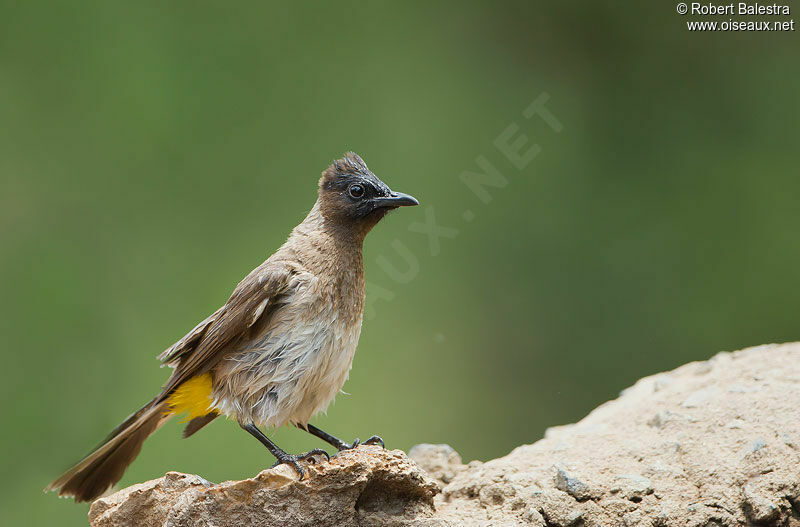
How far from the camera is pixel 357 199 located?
4180 mm

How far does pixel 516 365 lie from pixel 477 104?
216 cm

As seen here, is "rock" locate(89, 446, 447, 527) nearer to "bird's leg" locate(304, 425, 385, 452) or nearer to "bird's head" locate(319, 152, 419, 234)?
"bird's leg" locate(304, 425, 385, 452)

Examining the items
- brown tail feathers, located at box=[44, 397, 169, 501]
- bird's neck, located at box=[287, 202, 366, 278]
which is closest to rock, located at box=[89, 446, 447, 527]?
brown tail feathers, located at box=[44, 397, 169, 501]

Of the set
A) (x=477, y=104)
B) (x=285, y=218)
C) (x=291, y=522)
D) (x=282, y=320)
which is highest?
(x=477, y=104)

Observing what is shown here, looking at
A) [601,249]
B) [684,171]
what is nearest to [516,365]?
[601,249]

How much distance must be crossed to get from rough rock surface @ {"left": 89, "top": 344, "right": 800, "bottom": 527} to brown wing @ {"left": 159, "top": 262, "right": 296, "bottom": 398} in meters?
0.61

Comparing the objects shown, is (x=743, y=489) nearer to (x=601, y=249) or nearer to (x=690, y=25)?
(x=601, y=249)

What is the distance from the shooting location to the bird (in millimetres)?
3842

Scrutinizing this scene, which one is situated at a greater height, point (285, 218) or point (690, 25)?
point (690, 25)

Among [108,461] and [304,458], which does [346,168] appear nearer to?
[304,458]

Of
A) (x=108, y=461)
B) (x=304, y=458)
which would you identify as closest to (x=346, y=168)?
(x=304, y=458)

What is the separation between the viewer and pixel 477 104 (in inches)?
290

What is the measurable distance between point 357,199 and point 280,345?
0.80 metres

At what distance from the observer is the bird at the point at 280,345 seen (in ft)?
12.6
